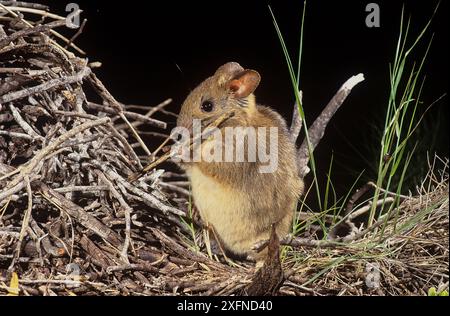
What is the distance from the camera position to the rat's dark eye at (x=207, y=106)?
260cm

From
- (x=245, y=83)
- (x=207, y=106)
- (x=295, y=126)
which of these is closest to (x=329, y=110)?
(x=295, y=126)

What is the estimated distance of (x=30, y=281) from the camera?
211cm

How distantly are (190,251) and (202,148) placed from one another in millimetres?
388

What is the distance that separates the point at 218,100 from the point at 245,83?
0.14 meters

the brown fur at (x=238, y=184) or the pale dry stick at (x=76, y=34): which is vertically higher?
the pale dry stick at (x=76, y=34)

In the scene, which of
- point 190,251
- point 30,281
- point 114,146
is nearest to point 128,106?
point 114,146

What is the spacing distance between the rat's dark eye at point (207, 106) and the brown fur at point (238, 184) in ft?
0.04

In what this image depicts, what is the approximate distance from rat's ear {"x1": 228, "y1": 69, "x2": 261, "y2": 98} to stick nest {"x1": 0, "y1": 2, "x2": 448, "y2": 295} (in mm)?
416

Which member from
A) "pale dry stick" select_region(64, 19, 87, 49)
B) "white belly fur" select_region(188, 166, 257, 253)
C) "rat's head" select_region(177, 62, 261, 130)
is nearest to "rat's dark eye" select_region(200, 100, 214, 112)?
"rat's head" select_region(177, 62, 261, 130)

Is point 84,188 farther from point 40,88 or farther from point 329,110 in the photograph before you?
point 329,110

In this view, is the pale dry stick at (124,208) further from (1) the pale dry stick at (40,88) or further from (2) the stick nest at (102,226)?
(1) the pale dry stick at (40,88)

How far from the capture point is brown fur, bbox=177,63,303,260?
100 inches

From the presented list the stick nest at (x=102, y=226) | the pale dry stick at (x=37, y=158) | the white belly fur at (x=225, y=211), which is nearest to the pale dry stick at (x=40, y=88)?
the stick nest at (x=102, y=226)

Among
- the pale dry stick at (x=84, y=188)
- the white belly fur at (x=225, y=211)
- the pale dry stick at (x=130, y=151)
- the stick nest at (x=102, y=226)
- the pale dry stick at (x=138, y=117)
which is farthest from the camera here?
the pale dry stick at (x=138, y=117)
